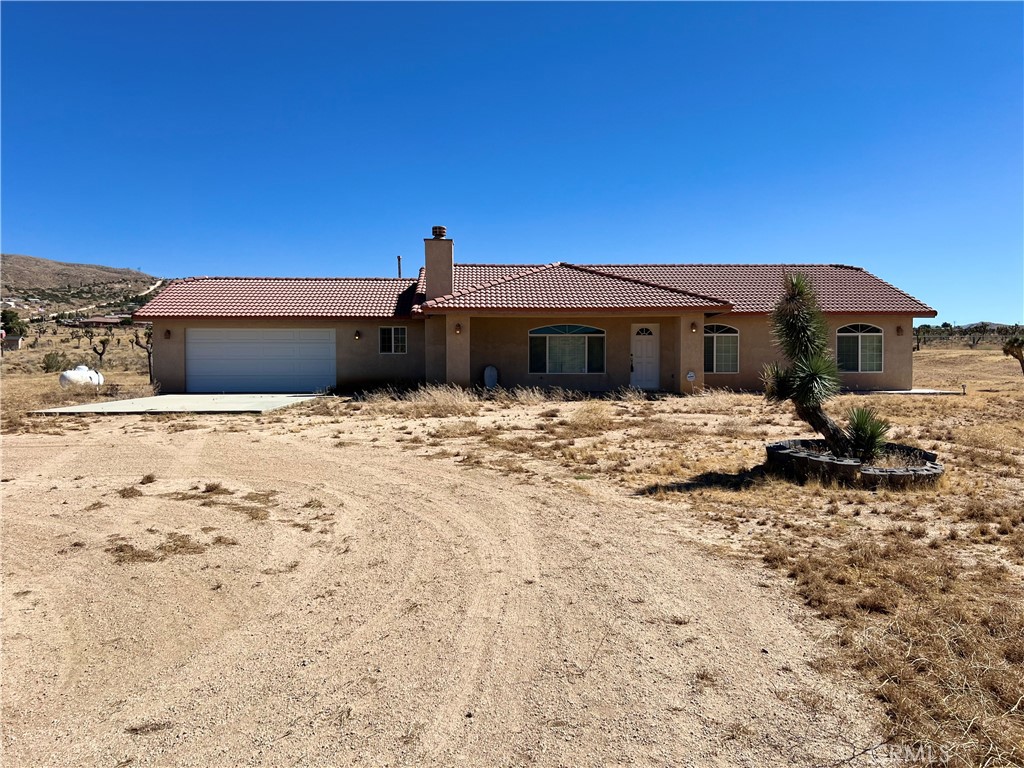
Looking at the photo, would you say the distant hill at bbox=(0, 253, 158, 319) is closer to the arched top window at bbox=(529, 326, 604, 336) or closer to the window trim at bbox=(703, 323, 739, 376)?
the arched top window at bbox=(529, 326, 604, 336)

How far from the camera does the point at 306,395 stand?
2103 cm

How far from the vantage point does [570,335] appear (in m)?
21.2

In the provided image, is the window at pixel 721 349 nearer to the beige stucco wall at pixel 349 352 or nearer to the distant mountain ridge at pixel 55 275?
the beige stucco wall at pixel 349 352

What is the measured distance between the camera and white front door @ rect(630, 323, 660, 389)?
2141cm

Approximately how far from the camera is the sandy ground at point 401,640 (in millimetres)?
3064

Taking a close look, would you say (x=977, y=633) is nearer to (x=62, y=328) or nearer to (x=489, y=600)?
(x=489, y=600)

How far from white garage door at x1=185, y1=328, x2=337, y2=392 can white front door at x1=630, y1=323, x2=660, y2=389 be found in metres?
10.4

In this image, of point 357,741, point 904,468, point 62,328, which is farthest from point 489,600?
point 62,328

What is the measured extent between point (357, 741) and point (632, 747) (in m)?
1.29

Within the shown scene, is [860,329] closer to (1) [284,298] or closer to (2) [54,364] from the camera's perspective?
(1) [284,298]

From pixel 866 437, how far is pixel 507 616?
21.4ft

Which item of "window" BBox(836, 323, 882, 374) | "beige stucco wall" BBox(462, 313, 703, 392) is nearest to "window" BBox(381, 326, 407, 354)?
"beige stucco wall" BBox(462, 313, 703, 392)

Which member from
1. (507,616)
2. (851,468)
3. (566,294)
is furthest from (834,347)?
(507,616)

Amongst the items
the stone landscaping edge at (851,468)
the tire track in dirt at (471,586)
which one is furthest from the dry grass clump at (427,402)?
the stone landscaping edge at (851,468)
